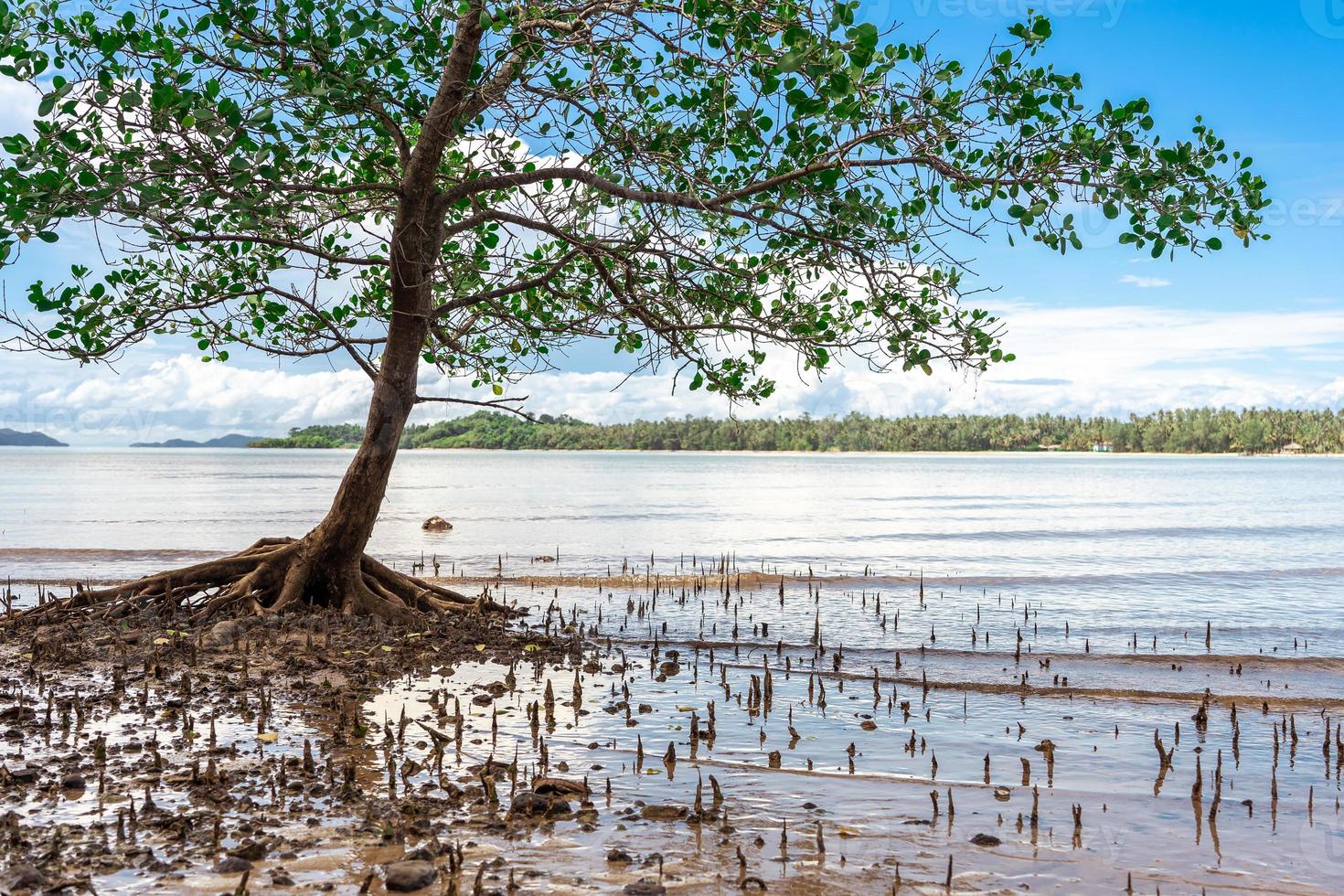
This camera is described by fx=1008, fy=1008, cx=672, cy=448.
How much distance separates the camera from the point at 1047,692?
10953 millimetres

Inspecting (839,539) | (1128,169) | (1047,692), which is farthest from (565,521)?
(1128,169)

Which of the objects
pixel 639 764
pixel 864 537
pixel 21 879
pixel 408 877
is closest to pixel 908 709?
pixel 639 764

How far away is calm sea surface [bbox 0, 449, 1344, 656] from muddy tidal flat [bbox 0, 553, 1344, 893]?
6572mm

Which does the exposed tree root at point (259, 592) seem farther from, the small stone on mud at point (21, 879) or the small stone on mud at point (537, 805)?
the small stone on mud at point (21, 879)

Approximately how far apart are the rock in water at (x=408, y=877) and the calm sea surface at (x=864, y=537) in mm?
13153

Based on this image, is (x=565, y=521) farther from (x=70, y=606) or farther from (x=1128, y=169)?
(x=1128, y=169)

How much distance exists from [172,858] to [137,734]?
276 cm

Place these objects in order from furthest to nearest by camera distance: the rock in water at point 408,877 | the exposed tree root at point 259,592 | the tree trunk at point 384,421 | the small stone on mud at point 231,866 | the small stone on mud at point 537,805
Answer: the exposed tree root at point 259,592 < the tree trunk at point 384,421 < the small stone on mud at point 537,805 < the small stone on mud at point 231,866 < the rock in water at point 408,877

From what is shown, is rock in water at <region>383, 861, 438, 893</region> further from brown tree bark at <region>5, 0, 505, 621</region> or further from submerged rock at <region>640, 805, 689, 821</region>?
brown tree bark at <region>5, 0, 505, 621</region>

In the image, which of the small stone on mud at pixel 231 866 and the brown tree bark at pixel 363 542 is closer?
the small stone on mud at pixel 231 866

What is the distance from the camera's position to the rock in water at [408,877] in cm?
507

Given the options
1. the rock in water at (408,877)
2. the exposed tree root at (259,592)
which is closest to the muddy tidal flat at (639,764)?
the rock in water at (408,877)

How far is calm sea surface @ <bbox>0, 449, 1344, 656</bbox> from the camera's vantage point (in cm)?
2034

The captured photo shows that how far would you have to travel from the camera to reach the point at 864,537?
33.9m
